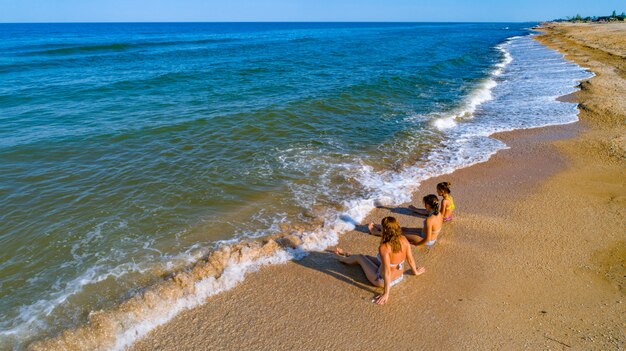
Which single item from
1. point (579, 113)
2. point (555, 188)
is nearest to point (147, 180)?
point (555, 188)

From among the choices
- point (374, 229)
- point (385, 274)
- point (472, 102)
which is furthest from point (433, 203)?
point (472, 102)

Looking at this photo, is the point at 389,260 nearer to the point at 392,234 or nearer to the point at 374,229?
the point at 392,234

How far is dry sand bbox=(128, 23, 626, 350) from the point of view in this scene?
4.86 meters

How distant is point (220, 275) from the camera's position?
603 cm

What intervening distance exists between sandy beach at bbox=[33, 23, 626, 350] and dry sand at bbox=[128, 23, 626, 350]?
2 centimetres

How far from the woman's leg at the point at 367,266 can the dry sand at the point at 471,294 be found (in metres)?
0.13

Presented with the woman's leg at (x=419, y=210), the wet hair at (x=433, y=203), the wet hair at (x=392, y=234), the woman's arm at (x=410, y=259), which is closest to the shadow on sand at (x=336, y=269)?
the woman's arm at (x=410, y=259)

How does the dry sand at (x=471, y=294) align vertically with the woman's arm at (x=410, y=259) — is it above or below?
below

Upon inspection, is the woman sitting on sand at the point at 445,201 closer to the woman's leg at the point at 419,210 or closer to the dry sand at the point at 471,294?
the dry sand at the point at 471,294

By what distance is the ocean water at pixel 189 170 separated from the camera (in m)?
5.87

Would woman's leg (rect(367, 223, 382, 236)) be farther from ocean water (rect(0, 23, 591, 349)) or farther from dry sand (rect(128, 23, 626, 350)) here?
ocean water (rect(0, 23, 591, 349))

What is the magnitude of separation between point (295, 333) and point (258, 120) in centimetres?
1090

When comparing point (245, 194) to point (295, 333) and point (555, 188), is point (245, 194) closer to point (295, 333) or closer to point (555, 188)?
point (295, 333)

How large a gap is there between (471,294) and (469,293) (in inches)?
1.3
